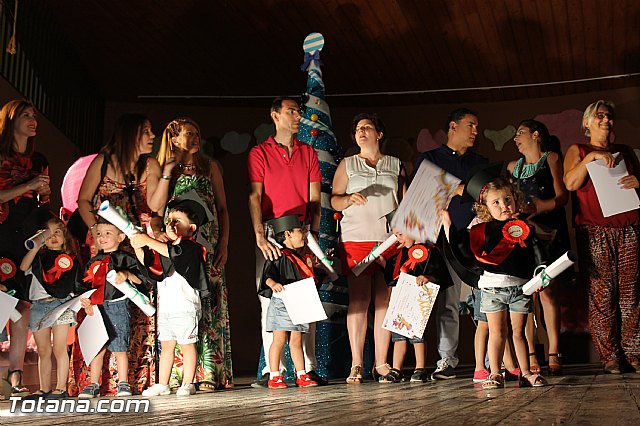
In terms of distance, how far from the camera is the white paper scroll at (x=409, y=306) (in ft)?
13.3

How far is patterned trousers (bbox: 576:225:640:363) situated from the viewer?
14.2 feet

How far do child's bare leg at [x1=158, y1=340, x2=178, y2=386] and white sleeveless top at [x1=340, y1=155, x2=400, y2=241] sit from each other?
1.12 m

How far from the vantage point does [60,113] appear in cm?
617

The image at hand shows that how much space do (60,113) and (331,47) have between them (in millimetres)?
2039

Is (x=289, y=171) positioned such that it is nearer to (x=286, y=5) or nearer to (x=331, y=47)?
(x=286, y=5)

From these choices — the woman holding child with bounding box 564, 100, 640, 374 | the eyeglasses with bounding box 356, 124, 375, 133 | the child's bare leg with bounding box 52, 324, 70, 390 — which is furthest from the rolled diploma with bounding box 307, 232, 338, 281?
the woman holding child with bounding box 564, 100, 640, 374

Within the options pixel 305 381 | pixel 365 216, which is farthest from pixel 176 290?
pixel 365 216

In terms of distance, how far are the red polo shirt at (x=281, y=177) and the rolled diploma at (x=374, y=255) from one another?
0.40 m

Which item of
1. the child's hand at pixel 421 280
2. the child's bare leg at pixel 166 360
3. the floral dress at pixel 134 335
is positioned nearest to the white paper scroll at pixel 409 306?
the child's hand at pixel 421 280

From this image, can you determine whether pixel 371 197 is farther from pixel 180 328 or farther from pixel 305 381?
pixel 180 328

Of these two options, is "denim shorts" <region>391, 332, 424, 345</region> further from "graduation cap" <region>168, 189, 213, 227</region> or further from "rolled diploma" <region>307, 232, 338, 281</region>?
"graduation cap" <region>168, 189, 213, 227</region>

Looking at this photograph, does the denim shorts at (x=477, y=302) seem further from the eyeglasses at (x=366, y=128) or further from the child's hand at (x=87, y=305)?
the child's hand at (x=87, y=305)

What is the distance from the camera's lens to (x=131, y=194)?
4.02 m

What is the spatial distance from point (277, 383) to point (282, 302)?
0.38m
